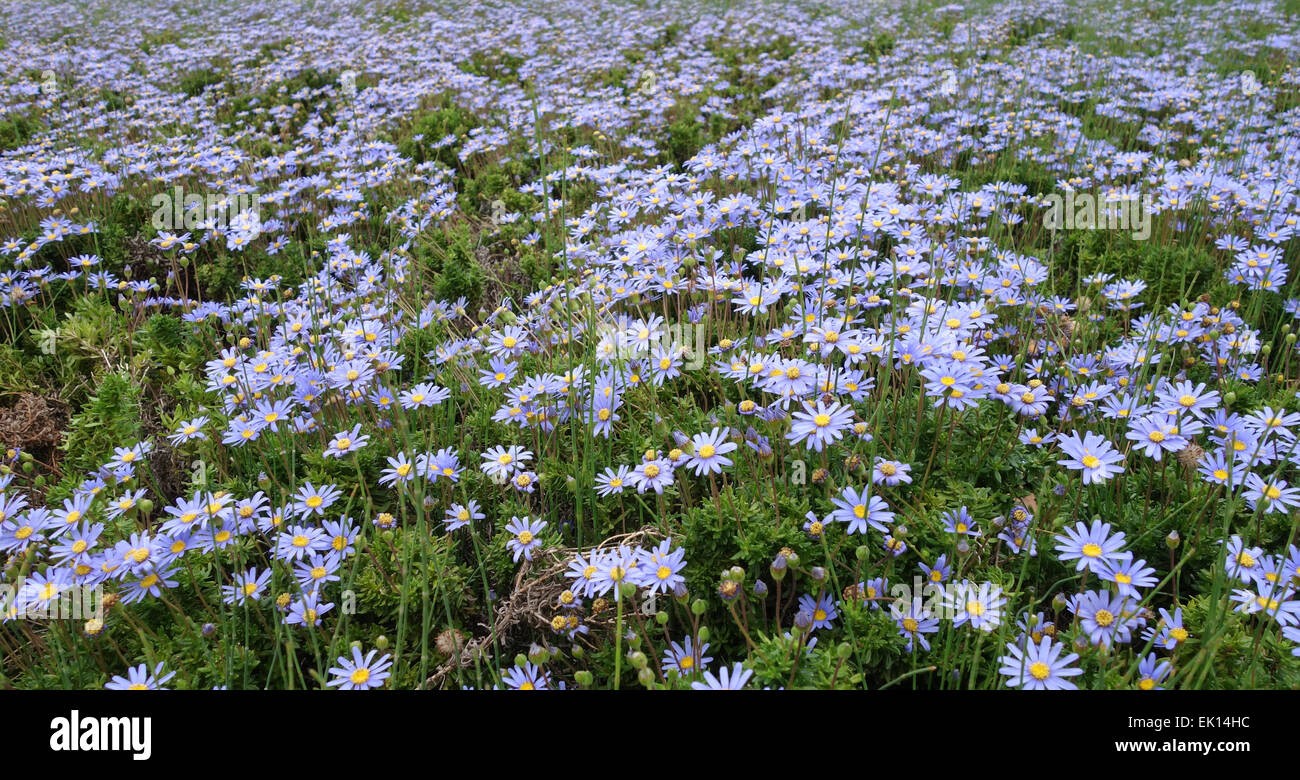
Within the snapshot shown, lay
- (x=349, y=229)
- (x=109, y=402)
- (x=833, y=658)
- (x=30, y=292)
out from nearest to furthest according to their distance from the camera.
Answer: (x=833, y=658)
(x=109, y=402)
(x=30, y=292)
(x=349, y=229)

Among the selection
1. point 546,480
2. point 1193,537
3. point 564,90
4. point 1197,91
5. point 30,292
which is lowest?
point 30,292

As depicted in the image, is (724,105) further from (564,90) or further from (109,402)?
(109,402)

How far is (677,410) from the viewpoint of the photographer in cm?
283

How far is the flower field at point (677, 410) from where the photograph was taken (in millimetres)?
1970

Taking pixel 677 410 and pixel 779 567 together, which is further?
pixel 677 410

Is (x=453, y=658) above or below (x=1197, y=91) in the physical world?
below

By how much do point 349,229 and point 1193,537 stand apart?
5181 mm

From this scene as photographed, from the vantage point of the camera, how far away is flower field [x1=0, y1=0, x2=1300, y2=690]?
197 centimetres

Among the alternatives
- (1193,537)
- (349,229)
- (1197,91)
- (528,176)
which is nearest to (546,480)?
(1193,537)

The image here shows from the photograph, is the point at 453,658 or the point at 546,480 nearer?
the point at 453,658

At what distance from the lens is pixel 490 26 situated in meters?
11.8
